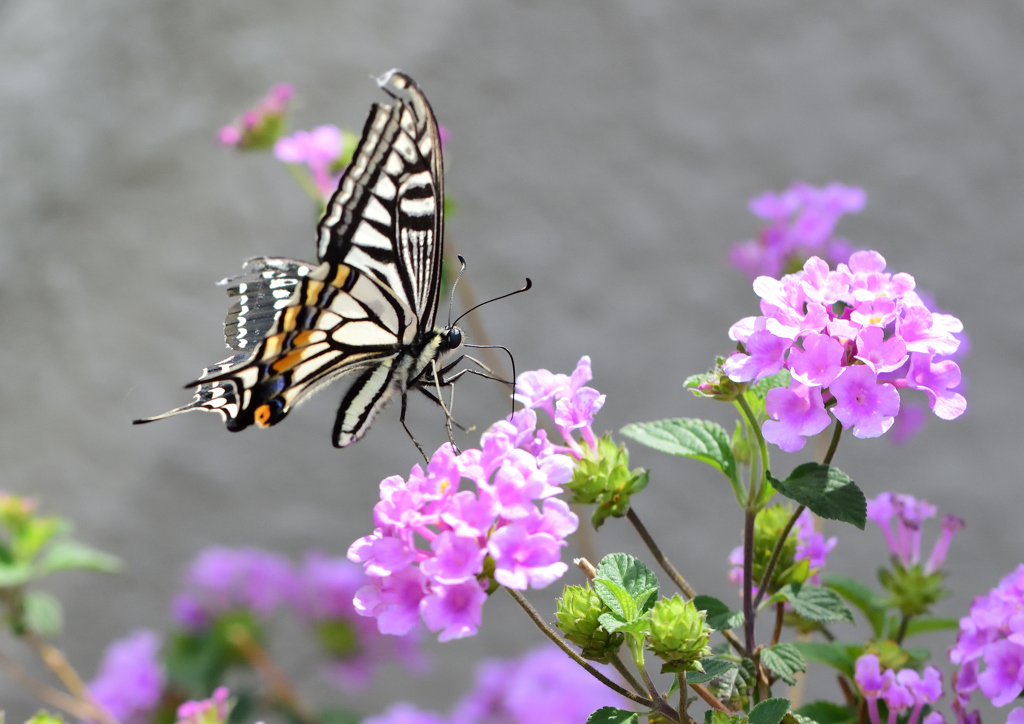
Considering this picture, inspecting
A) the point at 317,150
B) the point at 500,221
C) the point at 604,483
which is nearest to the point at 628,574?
the point at 604,483

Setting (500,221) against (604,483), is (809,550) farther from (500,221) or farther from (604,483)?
(500,221)

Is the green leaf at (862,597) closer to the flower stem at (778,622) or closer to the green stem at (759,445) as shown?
the flower stem at (778,622)

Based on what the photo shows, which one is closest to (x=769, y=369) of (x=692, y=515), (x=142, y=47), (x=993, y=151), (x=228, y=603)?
(x=228, y=603)

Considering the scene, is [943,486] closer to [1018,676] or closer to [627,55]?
[627,55]

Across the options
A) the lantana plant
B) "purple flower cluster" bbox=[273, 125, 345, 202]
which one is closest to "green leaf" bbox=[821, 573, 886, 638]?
the lantana plant

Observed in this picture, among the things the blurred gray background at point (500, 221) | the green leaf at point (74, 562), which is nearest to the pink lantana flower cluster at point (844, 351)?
the green leaf at point (74, 562)

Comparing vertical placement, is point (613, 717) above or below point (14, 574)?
below
